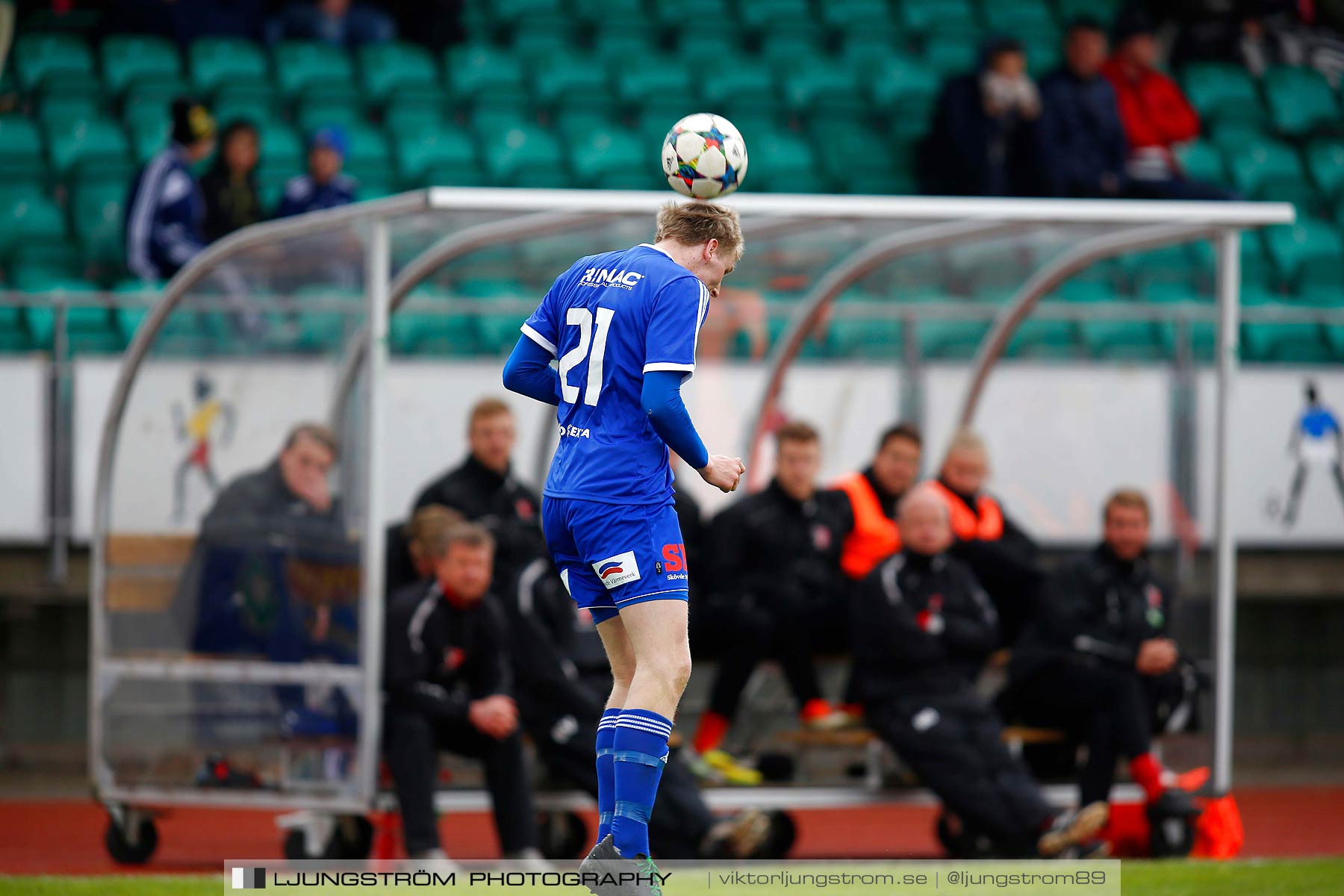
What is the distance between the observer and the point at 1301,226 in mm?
12664

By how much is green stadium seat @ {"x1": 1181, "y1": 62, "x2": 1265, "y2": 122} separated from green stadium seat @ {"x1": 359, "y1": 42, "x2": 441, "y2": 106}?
5434 mm

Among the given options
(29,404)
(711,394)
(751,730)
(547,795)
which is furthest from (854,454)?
(29,404)

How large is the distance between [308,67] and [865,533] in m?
6.00

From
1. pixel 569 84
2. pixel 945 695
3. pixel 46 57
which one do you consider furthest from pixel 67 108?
pixel 945 695

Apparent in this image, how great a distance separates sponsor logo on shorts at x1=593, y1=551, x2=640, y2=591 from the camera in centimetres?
456

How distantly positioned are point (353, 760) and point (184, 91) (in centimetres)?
638

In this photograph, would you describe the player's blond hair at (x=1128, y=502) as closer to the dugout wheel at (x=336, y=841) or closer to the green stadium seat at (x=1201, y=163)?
the dugout wheel at (x=336, y=841)

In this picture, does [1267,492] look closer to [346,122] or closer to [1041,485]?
[1041,485]

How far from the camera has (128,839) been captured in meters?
8.01

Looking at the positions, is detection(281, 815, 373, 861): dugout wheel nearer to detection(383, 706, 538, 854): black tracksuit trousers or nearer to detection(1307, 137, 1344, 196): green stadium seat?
detection(383, 706, 538, 854): black tracksuit trousers

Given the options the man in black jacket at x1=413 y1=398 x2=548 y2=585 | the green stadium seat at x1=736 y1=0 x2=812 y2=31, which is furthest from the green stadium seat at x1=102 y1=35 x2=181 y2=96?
the man in black jacket at x1=413 y1=398 x2=548 y2=585

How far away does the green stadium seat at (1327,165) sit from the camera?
13227 mm

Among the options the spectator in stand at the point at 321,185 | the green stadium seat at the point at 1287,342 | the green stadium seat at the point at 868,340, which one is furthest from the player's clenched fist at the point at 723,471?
the spectator in stand at the point at 321,185

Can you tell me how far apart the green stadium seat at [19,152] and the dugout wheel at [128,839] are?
4.89 meters
